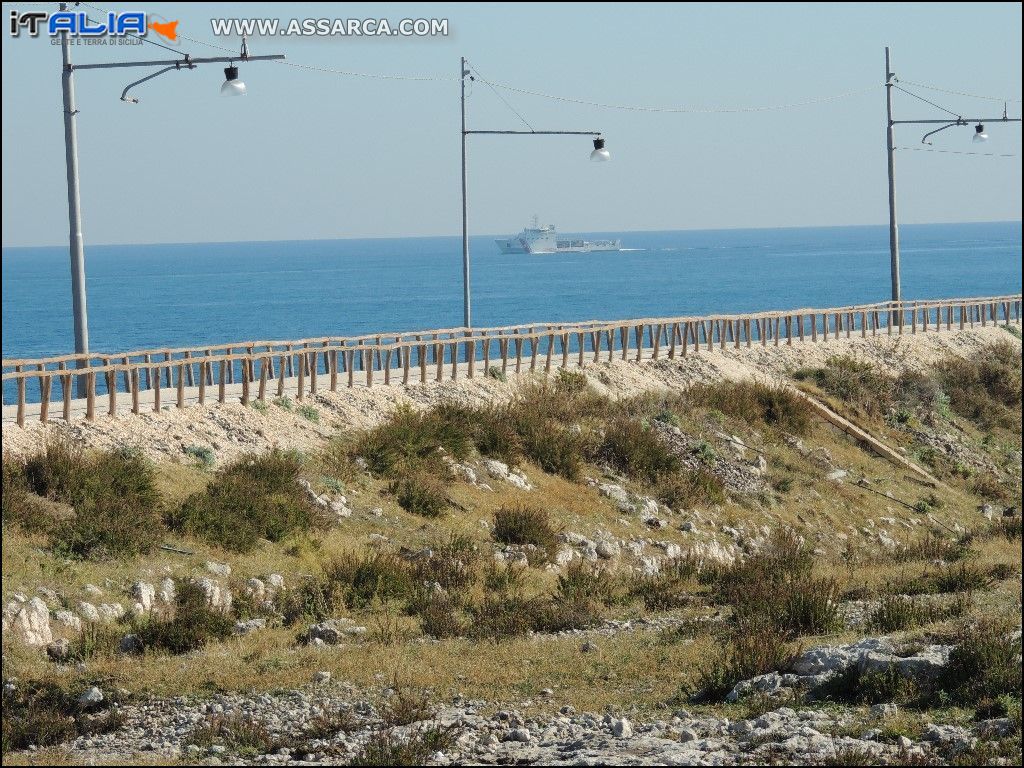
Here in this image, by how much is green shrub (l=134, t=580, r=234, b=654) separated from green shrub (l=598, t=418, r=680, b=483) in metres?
12.3

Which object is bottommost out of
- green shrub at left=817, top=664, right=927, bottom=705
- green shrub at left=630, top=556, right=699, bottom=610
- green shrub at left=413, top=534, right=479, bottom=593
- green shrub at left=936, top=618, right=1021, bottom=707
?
green shrub at left=630, top=556, right=699, bottom=610

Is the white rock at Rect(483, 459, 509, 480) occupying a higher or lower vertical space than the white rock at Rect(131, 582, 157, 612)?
higher

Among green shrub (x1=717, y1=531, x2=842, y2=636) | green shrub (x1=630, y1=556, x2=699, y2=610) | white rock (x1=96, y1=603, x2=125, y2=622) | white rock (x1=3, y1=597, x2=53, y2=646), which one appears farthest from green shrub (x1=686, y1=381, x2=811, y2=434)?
white rock (x1=3, y1=597, x2=53, y2=646)

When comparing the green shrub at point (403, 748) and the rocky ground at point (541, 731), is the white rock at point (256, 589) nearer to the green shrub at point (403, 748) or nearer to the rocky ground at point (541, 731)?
the rocky ground at point (541, 731)

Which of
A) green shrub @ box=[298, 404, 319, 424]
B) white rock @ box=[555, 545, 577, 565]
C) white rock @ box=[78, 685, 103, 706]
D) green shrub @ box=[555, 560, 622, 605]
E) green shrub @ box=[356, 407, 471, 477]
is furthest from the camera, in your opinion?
green shrub @ box=[298, 404, 319, 424]

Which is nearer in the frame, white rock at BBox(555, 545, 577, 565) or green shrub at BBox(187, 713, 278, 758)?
green shrub at BBox(187, 713, 278, 758)

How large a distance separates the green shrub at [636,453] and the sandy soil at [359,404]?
2.69 m

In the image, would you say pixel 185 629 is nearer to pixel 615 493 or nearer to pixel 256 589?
pixel 256 589

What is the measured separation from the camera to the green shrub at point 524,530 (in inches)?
978

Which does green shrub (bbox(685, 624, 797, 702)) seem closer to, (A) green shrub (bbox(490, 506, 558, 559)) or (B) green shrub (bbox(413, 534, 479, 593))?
(B) green shrub (bbox(413, 534, 479, 593))

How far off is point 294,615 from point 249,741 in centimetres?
615

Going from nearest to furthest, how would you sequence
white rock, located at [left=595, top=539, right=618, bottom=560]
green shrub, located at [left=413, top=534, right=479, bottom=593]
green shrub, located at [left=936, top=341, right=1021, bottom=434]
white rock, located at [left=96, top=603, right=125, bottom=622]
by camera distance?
1. white rock, located at [left=96, top=603, right=125, bottom=622]
2. green shrub, located at [left=413, top=534, right=479, bottom=593]
3. white rock, located at [left=595, top=539, right=618, bottom=560]
4. green shrub, located at [left=936, top=341, right=1021, bottom=434]

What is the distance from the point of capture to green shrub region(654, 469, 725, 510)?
29.3 meters

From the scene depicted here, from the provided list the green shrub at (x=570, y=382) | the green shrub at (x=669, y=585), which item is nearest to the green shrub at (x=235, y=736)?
the green shrub at (x=669, y=585)
